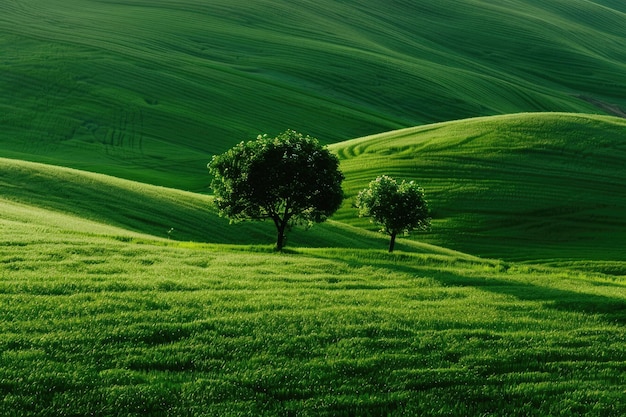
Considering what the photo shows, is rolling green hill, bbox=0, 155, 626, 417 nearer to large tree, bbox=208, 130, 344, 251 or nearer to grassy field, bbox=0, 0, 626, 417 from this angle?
grassy field, bbox=0, 0, 626, 417

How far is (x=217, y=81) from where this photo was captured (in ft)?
426

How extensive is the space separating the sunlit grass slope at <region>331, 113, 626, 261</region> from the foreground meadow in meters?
33.5

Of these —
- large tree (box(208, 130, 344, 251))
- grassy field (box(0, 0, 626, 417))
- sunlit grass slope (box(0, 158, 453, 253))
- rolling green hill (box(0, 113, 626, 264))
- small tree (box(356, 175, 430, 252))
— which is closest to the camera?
grassy field (box(0, 0, 626, 417))

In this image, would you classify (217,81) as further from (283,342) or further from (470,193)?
(283,342)

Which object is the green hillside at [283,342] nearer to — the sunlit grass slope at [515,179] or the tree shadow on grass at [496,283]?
the tree shadow on grass at [496,283]

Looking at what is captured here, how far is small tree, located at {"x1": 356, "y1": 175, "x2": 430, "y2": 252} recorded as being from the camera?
42.4 metres

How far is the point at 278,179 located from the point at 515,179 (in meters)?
40.9

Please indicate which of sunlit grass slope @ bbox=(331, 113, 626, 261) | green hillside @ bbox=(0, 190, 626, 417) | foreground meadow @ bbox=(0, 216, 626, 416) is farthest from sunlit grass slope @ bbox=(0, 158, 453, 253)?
foreground meadow @ bbox=(0, 216, 626, 416)

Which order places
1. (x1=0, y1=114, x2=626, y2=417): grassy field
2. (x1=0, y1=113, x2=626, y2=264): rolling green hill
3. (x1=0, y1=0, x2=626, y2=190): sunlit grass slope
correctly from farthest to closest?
(x1=0, y1=0, x2=626, y2=190): sunlit grass slope
(x1=0, y1=113, x2=626, y2=264): rolling green hill
(x1=0, y1=114, x2=626, y2=417): grassy field

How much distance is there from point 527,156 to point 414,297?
55.7 meters

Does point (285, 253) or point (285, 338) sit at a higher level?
point (285, 253)

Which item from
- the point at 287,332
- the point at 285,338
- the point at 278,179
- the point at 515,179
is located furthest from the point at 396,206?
the point at 515,179

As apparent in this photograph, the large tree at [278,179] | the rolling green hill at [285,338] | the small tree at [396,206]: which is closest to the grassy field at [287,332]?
the rolling green hill at [285,338]

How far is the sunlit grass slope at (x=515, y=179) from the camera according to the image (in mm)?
58250
